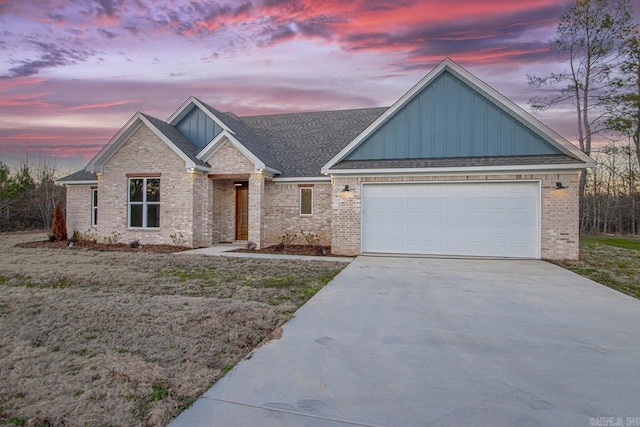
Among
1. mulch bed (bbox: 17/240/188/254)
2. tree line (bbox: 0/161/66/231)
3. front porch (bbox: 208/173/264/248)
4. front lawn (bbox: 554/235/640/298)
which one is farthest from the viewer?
tree line (bbox: 0/161/66/231)

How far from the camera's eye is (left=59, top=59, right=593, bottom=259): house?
11.2 metres

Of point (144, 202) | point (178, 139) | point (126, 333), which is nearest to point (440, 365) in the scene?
point (126, 333)

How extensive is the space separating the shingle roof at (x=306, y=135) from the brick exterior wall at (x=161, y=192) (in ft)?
9.55

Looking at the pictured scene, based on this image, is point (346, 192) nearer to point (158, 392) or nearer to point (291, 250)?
point (291, 250)

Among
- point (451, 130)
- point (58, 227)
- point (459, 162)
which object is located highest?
point (451, 130)

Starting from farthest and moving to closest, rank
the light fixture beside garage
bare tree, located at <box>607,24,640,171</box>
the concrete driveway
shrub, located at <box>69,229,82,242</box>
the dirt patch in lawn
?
bare tree, located at <box>607,24,640,171</box>, shrub, located at <box>69,229,82,242</box>, the dirt patch in lawn, the light fixture beside garage, the concrete driveway

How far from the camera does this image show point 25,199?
24.0 m

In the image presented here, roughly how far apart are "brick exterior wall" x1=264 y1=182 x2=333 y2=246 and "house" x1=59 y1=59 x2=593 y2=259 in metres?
0.04

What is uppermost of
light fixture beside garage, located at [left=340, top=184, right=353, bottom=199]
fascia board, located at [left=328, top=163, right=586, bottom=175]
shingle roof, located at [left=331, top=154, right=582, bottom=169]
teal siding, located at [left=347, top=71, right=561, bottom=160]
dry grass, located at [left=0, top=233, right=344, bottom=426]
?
teal siding, located at [left=347, top=71, right=561, bottom=160]

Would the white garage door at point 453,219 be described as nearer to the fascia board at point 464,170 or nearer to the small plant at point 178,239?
the fascia board at point 464,170

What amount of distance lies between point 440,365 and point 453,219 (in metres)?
8.76

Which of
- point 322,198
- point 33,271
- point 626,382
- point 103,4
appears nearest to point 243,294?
point 626,382

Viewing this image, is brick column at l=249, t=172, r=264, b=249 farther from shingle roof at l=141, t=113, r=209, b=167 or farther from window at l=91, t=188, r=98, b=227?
window at l=91, t=188, r=98, b=227

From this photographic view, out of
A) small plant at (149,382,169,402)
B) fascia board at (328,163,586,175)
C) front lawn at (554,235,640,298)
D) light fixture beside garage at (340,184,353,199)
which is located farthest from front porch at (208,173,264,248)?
small plant at (149,382,169,402)
